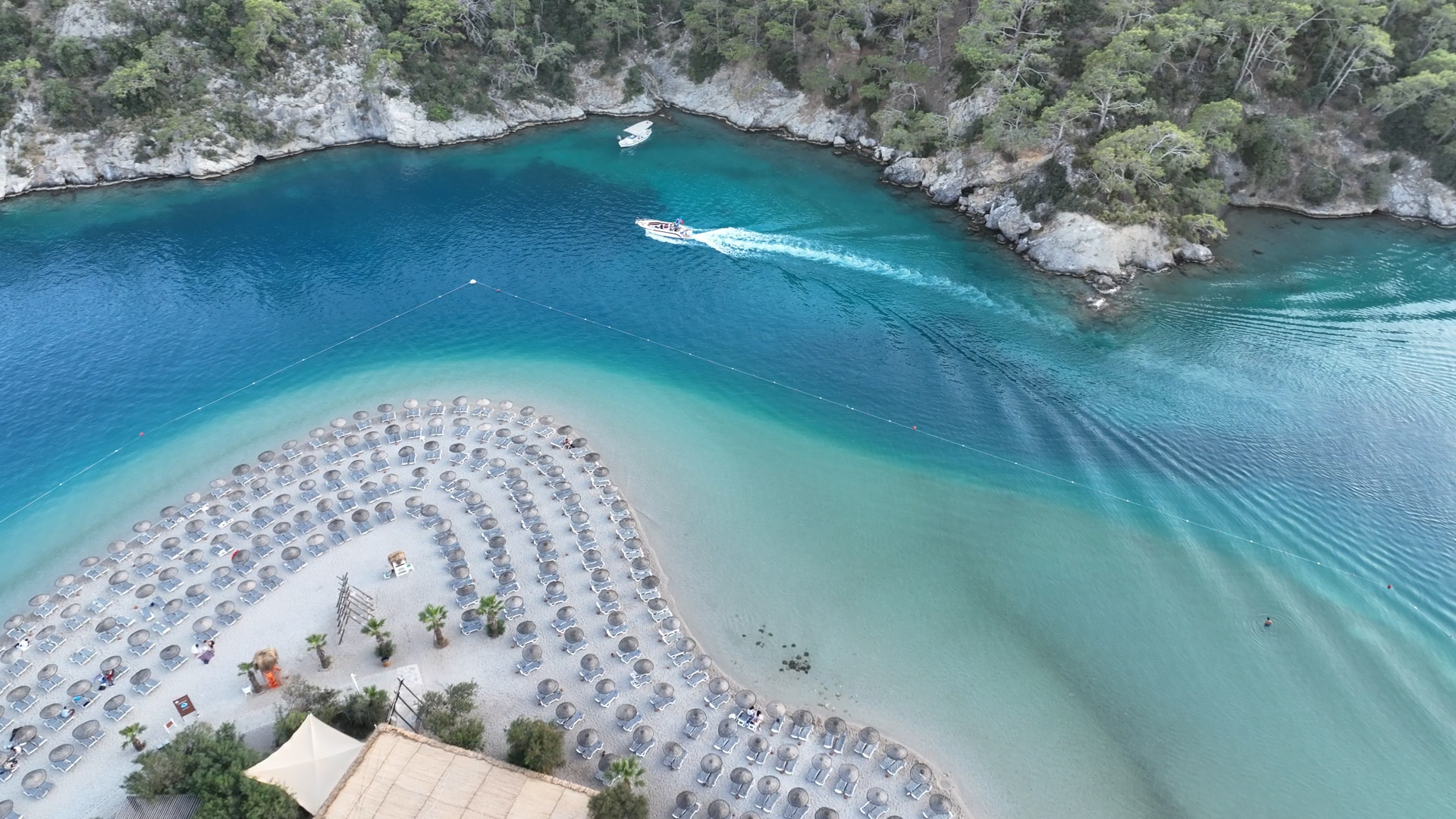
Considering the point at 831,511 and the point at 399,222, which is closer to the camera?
the point at 831,511

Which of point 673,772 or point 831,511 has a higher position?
point 831,511

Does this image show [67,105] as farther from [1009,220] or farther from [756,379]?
[1009,220]

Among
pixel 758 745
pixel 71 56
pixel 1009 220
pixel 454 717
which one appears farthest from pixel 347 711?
pixel 71 56

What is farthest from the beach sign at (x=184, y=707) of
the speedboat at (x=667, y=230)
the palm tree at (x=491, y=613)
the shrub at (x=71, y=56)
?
the shrub at (x=71, y=56)

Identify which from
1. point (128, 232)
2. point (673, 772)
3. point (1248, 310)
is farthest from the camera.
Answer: point (128, 232)

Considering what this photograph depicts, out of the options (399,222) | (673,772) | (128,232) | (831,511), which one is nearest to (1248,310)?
(831,511)

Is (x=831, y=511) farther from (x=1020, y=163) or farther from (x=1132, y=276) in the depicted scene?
(x=1020, y=163)
